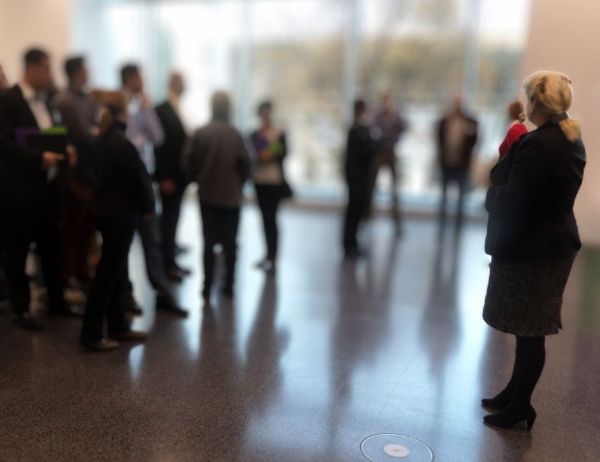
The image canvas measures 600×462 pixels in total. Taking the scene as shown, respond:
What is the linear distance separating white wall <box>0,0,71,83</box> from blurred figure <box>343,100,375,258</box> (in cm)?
464

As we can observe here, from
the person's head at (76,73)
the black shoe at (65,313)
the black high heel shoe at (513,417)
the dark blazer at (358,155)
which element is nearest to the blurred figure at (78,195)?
the person's head at (76,73)

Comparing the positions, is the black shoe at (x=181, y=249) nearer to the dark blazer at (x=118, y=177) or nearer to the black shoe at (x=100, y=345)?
the black shoe at (x=100, y=345)

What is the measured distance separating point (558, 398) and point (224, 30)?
8454 mm

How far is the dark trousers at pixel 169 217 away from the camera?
5.25 metres

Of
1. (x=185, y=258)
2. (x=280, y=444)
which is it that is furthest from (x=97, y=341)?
(x=185, y=258)

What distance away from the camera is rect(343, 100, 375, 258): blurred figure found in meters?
6.20

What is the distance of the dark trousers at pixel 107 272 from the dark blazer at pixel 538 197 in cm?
204

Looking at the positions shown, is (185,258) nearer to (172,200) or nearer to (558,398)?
(172,200)

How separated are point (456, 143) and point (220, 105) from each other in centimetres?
408

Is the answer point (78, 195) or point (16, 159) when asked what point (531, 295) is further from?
point (78, 195)

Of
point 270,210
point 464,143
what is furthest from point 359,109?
point 464,143

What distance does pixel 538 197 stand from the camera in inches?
103

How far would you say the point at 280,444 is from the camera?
9.00 feet

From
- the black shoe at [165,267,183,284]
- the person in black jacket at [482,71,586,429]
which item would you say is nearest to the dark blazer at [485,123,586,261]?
the person in black jacket at [482,71,586,429]
